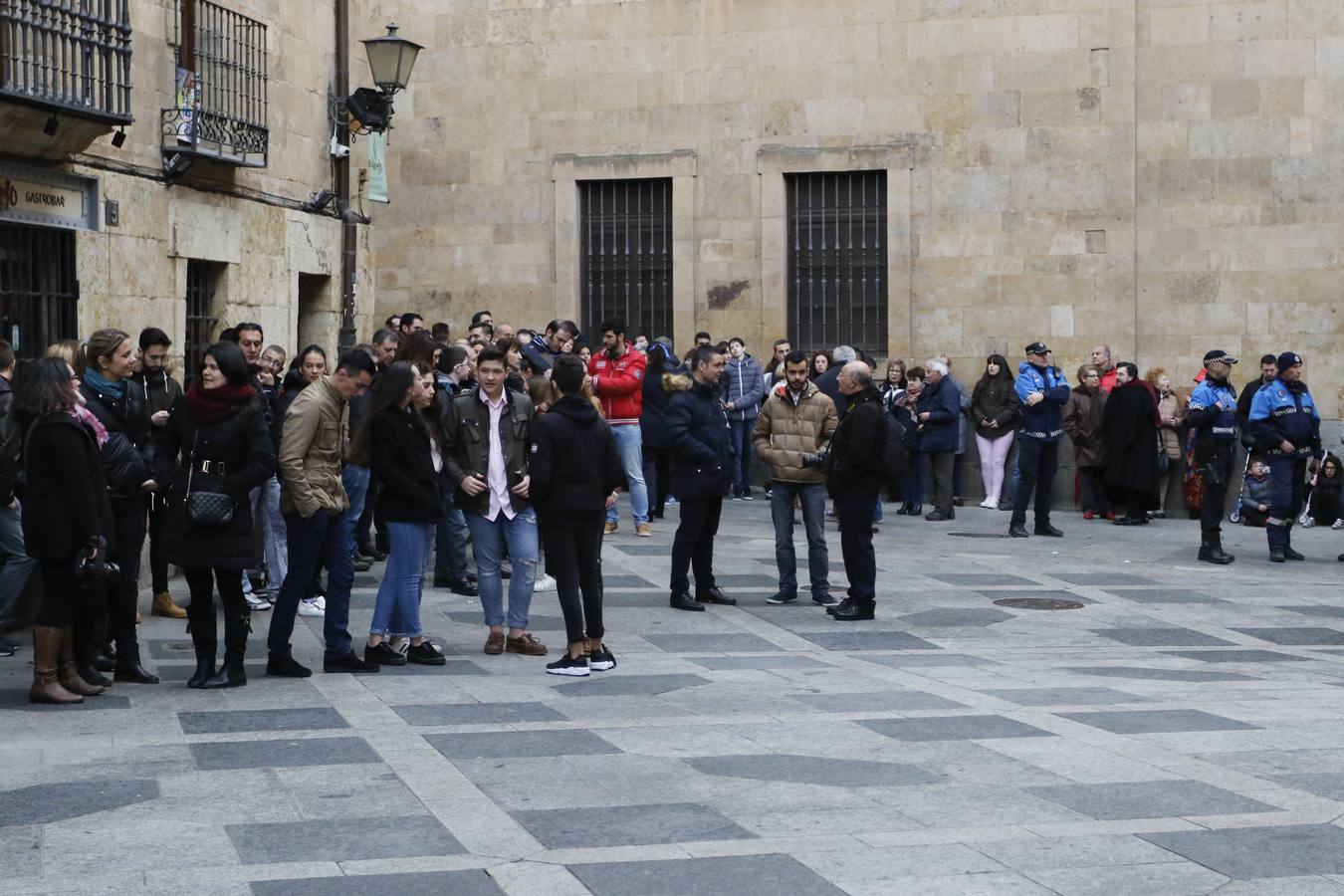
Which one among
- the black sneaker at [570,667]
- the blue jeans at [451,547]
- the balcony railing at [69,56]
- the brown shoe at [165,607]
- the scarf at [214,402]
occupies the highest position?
the balcony railing at [69,56]

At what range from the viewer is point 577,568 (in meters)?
10.5

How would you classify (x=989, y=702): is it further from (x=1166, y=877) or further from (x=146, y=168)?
(x=146, y=168)

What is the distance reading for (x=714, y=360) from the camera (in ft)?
44.0

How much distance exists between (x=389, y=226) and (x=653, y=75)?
12.9ft

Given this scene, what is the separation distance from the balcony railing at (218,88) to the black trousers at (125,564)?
23.6ft

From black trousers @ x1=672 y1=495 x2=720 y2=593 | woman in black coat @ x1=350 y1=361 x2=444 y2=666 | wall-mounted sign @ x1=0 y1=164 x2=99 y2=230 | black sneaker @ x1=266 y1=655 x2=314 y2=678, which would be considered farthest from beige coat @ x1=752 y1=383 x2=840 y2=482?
wall-mounted sign @ x1=0 y1=164 x2=99 y2=230

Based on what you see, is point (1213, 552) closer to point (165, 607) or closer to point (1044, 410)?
point (1044, 410)

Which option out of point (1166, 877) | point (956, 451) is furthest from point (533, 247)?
point (1166, 877)

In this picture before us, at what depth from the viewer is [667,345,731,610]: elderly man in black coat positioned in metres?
12.9

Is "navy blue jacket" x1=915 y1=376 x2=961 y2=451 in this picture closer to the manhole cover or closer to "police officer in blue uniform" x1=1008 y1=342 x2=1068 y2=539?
"police officer in blue uniform" x1=1008 y1=342 x2=1068 y2=539

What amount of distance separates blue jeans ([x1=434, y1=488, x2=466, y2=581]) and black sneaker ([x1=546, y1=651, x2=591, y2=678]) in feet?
10.1

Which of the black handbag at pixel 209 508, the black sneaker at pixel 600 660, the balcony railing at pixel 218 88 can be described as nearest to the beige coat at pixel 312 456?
the black handbag at pixel 209 508

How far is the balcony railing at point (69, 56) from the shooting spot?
14.3 metres

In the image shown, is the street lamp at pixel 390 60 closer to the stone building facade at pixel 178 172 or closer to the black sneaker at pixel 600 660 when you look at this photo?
the stone building facade at pixel 178 172
